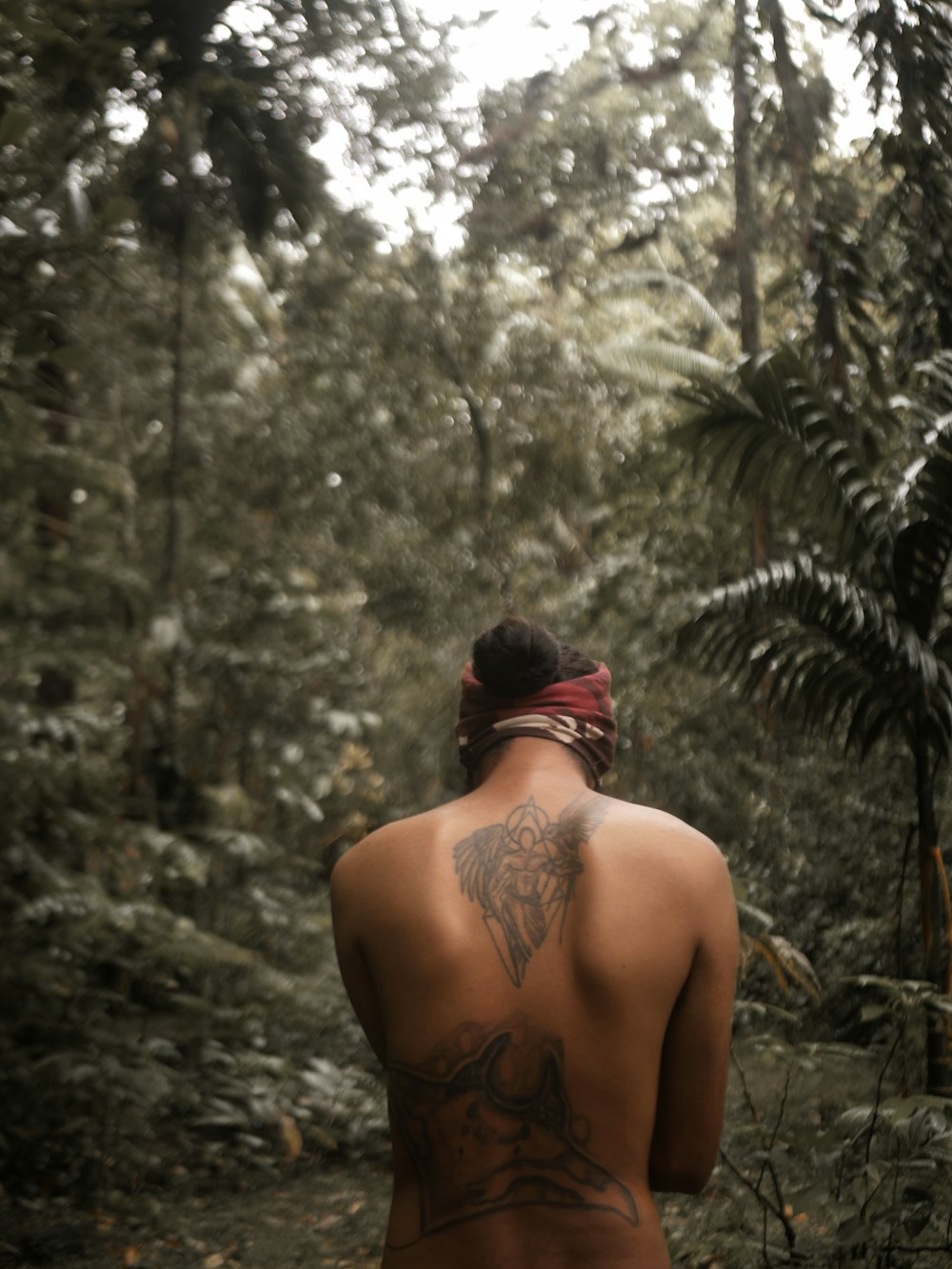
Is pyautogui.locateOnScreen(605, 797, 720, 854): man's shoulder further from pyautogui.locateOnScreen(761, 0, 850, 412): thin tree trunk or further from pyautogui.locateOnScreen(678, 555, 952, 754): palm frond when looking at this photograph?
pyautogui.locateOnScreen(761, 0, 850, 412): thin tree trunk

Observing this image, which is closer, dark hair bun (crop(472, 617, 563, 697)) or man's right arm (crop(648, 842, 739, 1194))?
man's right arm (crop(648, 842, 739, 1194))

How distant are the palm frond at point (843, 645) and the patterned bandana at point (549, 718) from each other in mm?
2900

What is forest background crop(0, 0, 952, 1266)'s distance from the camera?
16.4 ft

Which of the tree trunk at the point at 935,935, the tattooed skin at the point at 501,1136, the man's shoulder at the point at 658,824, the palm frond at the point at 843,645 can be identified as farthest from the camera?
the palm frond at the point at 843,645

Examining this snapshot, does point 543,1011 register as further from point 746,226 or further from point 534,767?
point 746,226

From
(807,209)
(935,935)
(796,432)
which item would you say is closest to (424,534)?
(807,209)

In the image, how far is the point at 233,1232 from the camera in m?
5.43

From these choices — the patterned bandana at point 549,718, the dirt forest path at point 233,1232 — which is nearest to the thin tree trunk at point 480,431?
the dirt forest path at point 233,1232

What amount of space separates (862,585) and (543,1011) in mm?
3508

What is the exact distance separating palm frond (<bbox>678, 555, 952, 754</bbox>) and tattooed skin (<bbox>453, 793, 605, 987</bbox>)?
301 centimetres

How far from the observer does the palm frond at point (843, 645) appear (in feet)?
16.0

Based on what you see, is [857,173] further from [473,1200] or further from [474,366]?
[473,1200]

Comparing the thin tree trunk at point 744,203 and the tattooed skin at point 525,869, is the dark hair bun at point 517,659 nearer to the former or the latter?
the tattooed skin at point 525,869

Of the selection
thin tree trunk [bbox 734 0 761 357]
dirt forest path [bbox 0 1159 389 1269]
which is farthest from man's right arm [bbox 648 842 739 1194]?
thin tree trunk [bbox 734 0 761 357]
